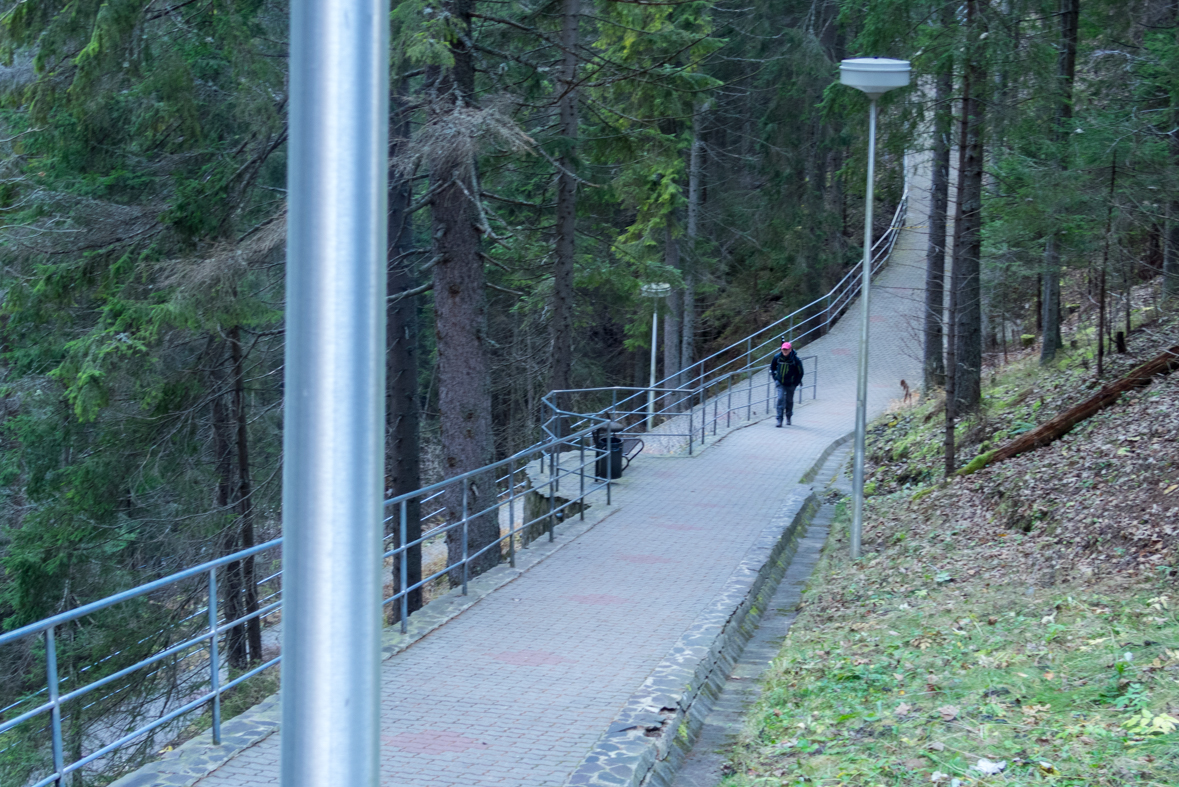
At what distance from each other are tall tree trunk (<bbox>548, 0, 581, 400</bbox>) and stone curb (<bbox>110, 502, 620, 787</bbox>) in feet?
14.7

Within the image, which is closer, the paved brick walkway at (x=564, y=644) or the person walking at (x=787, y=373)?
the paved brick walkway at (x=564, y=644)

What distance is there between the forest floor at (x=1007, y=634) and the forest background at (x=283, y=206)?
253 centimetres

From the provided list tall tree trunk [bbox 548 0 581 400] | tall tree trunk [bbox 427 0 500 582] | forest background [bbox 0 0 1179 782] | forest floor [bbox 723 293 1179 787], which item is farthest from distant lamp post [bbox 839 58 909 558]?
tall tree trunk [bbox 548 0 581 400]

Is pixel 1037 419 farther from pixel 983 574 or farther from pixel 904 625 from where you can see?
pixel 904 625

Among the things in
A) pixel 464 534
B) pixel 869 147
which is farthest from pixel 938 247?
pixel 464 534

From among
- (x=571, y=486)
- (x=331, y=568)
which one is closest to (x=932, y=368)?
(x=571, y=486)

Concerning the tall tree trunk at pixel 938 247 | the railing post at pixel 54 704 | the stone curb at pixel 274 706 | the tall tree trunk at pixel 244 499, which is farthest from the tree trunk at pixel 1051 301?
the railing post at pixel 54 704

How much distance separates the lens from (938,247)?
51.5ft

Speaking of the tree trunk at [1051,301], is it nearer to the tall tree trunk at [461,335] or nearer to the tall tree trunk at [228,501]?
the tall tree trunk at [461,335]

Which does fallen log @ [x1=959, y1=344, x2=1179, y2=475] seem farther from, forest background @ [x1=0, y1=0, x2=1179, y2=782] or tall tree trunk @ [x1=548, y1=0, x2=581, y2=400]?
tall tree trunk @ [x1=548, y1=0, x2=581, y2=400]

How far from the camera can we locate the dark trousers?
20344mm

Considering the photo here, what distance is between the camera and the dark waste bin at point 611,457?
1484cm

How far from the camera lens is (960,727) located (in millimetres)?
5703

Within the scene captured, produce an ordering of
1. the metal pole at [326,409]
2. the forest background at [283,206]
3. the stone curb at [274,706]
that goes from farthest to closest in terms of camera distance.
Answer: the forest background at [283,206], the stone curb at [274,706], the metal pole at [326,409]
